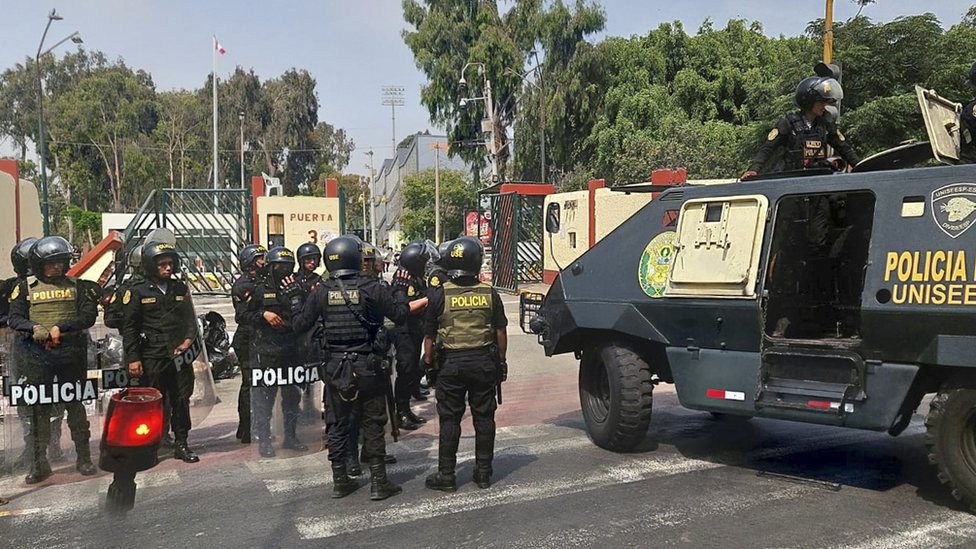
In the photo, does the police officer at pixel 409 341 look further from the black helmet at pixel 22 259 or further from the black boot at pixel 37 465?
the black helmet at pixel 22 259

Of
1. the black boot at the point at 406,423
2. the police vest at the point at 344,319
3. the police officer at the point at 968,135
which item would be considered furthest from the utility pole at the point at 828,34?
the police vest at the point at 344,319

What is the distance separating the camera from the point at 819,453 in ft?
20.3

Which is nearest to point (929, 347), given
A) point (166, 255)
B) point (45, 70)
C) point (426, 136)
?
point (166, 255)

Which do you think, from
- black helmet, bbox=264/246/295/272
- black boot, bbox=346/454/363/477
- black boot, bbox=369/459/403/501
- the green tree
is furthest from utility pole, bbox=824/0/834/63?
the green tree

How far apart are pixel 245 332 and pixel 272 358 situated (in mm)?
876

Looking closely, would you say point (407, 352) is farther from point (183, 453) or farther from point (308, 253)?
point (183, 453)

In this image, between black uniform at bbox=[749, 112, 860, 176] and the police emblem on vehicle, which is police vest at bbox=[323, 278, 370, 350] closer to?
black uniform at bbox=[749, 112, 860, 176]

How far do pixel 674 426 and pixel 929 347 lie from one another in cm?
291

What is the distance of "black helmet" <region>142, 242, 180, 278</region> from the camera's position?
6340 mm

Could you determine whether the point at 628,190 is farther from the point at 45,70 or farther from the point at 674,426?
the point at 45,70

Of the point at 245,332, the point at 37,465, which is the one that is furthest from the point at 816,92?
the point at 37,465

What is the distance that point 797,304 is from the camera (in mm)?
6168

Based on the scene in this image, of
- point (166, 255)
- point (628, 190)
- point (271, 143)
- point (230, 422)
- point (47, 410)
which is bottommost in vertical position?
point (230, 422)

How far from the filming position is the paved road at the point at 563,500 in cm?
452
